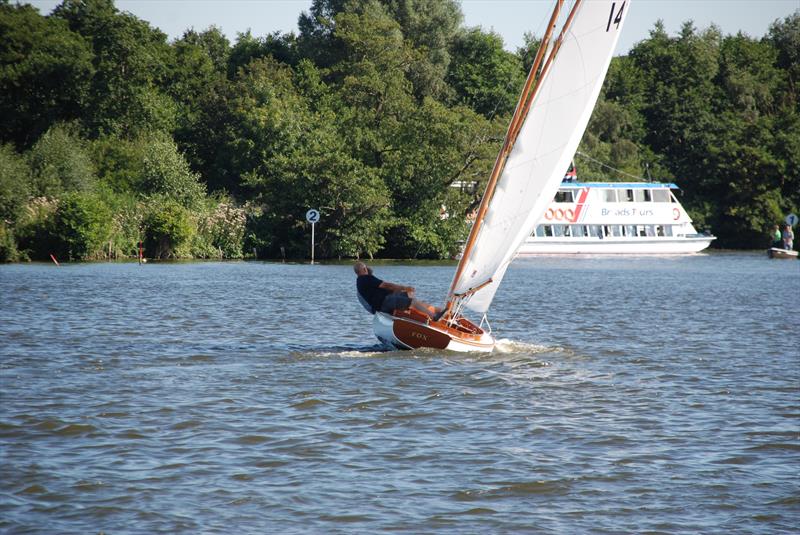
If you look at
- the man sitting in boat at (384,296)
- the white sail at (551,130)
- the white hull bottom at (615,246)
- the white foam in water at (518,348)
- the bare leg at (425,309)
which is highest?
the white sail at (551,130)

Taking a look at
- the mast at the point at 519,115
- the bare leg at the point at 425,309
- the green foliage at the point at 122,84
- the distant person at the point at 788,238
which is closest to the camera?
the mast at the point at 519,115

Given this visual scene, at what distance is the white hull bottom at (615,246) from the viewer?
74125 millimetres

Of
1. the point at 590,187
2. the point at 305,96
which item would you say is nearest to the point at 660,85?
the point at 590,187

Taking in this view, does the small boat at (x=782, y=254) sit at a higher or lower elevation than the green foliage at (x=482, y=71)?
lower

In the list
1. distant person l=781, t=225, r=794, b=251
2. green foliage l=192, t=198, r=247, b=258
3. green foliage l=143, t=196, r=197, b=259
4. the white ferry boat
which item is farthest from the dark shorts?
distant person l=781, t=225, r=794, b=251

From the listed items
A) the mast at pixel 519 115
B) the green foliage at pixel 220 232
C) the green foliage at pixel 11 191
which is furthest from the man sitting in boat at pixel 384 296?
the green foliage at pixel 220 232

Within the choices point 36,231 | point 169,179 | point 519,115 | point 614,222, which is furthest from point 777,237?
point 519,115

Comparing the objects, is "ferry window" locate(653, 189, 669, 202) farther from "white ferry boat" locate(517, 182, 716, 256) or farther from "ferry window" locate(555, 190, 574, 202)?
"ferry window" locate(555, 190, 574, 202)

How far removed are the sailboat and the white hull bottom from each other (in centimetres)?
5102

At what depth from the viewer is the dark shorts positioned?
71.0 ft

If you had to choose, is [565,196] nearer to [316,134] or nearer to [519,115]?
[316,134]

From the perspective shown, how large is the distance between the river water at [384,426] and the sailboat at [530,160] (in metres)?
0.73

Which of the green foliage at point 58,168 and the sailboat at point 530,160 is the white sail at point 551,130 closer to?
the sailboat at point 530,160

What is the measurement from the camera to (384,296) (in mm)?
21984
